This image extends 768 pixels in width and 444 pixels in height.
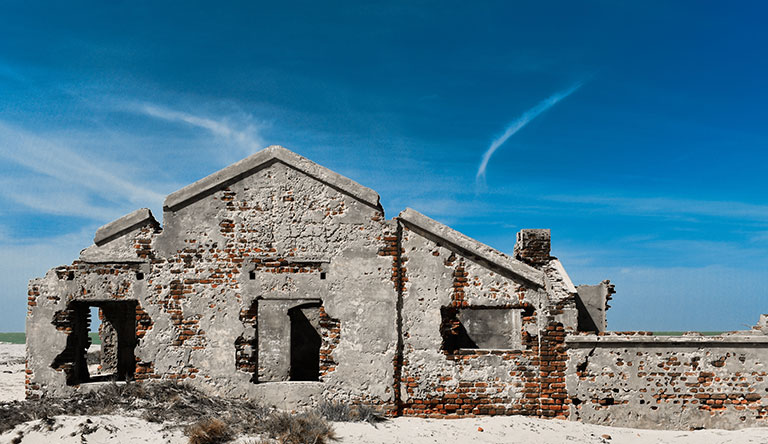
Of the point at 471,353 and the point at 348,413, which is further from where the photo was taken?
the point at 471,353

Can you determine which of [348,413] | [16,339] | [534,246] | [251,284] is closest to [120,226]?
[251,284]

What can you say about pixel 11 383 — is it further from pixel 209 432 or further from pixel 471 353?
pixel 471 353

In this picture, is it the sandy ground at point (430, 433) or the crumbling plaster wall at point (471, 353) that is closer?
the sandy ground at point (430, 433)

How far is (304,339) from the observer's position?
600 inches

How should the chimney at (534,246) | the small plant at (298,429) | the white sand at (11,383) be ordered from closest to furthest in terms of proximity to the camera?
the small plant at (298,429) → the chimney at (534,246) → the white sand at (11,383)

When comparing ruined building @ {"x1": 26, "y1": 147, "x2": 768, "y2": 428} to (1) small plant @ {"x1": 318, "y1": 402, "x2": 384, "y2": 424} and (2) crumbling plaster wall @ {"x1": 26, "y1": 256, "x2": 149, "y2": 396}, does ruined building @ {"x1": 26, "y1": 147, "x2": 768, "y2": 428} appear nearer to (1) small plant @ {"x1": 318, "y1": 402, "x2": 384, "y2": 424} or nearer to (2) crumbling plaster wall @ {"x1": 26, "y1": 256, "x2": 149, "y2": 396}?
(2) crumbling plaster wall @ {"x1": 26, "y1": 256, "x2": 149, "y2": 396}

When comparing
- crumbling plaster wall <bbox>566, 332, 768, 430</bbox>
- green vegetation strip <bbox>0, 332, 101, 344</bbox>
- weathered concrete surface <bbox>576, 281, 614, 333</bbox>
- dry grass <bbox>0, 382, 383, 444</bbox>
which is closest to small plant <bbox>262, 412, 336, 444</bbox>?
dry grass <bbox>0, 382, 383, 444</bbox>

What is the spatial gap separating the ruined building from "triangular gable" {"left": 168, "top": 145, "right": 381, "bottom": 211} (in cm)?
3

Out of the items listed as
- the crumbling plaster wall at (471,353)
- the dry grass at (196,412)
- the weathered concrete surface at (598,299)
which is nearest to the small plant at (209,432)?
the dry grass at (196,412)

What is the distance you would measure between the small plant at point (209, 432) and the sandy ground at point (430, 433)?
202 millimetres

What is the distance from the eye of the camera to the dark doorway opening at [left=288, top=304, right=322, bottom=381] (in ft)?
49.5

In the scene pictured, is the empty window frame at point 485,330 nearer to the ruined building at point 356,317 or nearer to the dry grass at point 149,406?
the ruined building at point 356,317

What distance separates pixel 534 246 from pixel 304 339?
25.0 ft

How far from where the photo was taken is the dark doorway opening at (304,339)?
15.1m
